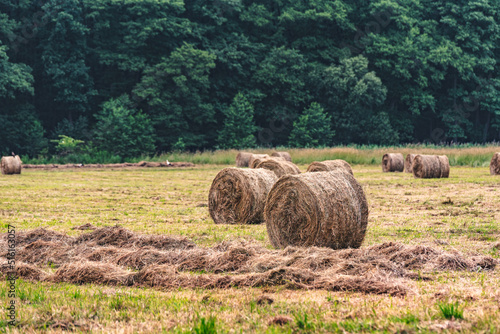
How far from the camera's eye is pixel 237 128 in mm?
54750

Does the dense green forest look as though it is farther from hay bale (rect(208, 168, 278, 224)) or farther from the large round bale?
the large round bale

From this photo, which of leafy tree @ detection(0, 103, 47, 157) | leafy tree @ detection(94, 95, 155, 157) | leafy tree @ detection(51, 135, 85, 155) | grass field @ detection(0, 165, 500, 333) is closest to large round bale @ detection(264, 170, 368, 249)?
grass field @ detection(0, 165, 500, 333)

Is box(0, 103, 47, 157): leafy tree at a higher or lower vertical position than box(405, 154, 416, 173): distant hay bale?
higher

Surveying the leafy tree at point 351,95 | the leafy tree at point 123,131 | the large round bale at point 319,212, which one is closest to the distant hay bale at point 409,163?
the large round bale at point 319,212

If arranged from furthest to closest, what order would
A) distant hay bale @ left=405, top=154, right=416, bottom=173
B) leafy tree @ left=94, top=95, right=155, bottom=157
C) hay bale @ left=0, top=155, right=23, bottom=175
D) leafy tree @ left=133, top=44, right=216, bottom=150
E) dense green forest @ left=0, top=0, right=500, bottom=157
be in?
leafy tree @ left=133, top=44, right=216, bottom=150 < dense green forest @ left=0, top=0, right=500, bottom=157 < leafy tree @ left=94, top=95, right=155, bottom=157 < hay bale @ left=0, top=155, right=23, bottom=175 < distant hay bale @ left=405, top=154, right=416, bottom=173

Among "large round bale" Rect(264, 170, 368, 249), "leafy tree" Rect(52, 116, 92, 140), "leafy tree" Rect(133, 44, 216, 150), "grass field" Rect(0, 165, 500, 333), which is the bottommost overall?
"grass field" Rect(0, 165, 500, 333)

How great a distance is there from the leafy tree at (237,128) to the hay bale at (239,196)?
40.6 metres

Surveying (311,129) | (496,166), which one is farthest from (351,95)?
(496,166)

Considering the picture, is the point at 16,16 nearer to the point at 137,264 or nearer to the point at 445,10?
the point at 445,10

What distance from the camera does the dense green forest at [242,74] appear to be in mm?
51969

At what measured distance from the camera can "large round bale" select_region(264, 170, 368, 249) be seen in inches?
355

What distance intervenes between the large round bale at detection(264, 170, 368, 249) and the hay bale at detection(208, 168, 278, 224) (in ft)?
9.76

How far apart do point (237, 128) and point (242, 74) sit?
6.98m

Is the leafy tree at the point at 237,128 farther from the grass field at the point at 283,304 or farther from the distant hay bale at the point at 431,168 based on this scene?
the grass field at the point at 283,304
